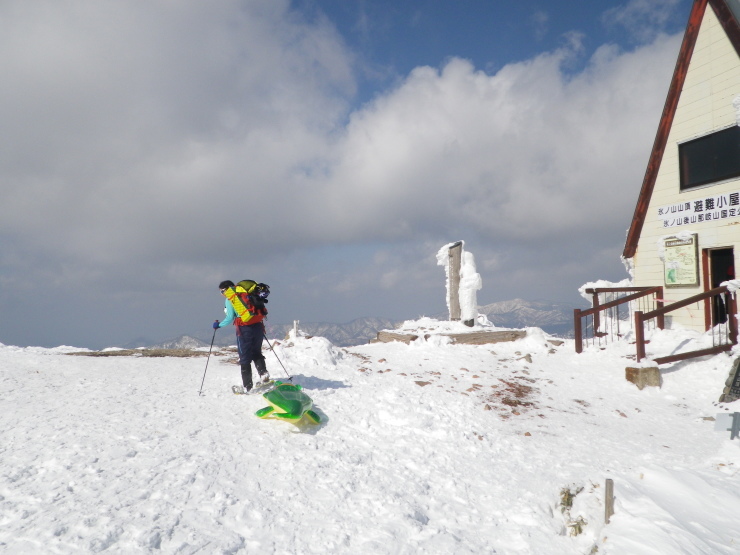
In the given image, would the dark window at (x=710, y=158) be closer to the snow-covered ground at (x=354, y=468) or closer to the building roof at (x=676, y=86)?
the building roof at (x=676, y=86)

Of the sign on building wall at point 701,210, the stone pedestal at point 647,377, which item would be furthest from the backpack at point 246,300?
the sign on building wall at point 701,210

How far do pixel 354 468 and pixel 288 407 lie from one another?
1.44 m

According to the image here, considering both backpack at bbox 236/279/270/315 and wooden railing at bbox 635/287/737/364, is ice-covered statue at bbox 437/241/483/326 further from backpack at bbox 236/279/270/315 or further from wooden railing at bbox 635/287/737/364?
backpack at bbox 236/279/270/315

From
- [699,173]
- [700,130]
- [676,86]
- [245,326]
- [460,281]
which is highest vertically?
[676,86]

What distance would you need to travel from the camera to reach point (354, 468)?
550 centimetres

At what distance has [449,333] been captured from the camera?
15695 mm

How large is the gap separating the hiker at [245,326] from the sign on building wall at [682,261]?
42.6ft

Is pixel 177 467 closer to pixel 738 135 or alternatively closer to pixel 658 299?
pixel 658 299

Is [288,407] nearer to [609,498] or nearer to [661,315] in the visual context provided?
[609,498]

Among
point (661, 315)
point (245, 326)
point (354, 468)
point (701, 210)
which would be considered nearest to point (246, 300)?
point (245, 326)

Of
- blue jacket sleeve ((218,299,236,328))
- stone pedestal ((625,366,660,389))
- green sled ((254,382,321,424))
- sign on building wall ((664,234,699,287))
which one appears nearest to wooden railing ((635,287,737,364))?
stone pedestal ((625,366,660,389))

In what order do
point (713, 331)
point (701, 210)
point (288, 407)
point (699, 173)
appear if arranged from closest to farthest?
point (288, 407) → point (713, 331) → point (701, 210) → point (699, 173)

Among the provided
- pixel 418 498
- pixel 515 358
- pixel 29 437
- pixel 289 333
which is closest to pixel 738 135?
pixel 515 358

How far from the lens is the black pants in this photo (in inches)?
310
